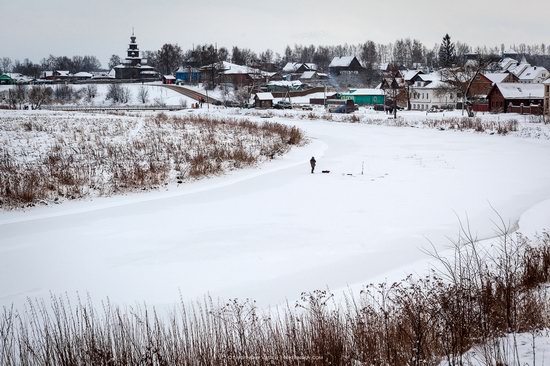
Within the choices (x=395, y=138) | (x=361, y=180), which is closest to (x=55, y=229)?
(x=361, y=180)

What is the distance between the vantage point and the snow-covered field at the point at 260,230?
1063cm

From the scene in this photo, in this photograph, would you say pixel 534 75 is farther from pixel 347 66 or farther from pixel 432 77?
pixel 347 66

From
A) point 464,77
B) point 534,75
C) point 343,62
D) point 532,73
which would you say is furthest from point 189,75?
point 534,75

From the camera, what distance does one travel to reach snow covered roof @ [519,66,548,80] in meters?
100

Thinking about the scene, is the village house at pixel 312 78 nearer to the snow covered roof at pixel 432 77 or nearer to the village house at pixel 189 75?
the village house at pixel 189 75

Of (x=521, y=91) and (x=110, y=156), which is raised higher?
(x=521, y=91)

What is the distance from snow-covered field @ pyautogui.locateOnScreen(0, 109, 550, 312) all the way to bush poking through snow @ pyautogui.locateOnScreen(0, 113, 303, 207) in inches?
40.3

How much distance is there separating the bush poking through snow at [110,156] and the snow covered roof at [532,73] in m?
84.3

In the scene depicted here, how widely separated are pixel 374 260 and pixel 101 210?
952 centimetres

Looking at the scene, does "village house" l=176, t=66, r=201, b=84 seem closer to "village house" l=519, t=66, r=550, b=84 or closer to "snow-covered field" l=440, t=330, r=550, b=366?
"village house" l=519, t=66, r=550, b=84

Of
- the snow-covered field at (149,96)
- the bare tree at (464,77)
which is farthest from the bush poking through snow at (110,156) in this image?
the snow-covered field at (149,96)

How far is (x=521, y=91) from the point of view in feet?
213

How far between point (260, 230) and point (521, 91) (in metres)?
61.7

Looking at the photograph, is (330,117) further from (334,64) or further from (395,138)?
(334,64)
